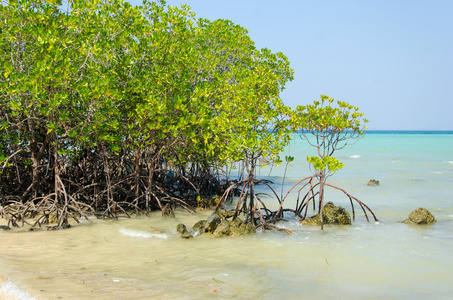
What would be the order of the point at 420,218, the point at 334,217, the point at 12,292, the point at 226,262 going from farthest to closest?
the point at 420,218, the point at 334,217, the point at 226,262, the point at 12,292

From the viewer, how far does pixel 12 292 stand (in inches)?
151

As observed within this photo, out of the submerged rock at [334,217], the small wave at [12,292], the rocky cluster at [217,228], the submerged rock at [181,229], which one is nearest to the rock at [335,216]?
the submerged rock at [334,217]

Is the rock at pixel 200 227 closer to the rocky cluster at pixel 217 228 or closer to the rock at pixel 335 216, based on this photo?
the rocky cluster at pixel 217 228

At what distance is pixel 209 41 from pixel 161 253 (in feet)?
20.3

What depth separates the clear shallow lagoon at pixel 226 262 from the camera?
4.14 meters

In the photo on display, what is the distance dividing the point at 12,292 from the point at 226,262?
2.47 metres

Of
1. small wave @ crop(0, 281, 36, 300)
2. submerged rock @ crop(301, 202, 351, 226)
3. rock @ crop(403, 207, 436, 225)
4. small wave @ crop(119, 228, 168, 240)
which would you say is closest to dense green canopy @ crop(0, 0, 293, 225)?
small wave @ crop(119, 228, 168, 240)

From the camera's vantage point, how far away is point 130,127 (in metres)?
6.75

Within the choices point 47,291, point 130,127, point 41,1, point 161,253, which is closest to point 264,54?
point 130,127

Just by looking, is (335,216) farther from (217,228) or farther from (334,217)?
(217,228)

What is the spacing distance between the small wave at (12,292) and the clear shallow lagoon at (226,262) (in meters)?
0.01

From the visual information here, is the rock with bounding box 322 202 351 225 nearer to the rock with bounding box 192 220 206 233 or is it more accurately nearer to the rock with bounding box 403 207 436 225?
the rock with bounding box 403 207 436 225

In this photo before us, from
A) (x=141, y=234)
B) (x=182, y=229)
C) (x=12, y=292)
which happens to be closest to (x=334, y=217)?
(x=182, y=229)

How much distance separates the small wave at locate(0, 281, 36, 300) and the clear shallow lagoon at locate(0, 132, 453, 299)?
0.04 feet
